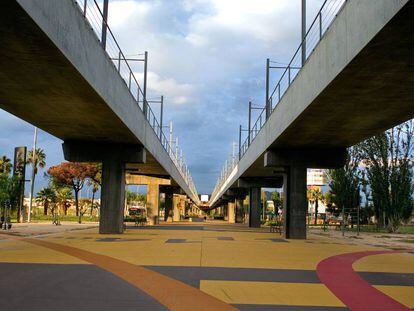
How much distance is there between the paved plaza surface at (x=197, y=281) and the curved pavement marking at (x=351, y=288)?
0.02m

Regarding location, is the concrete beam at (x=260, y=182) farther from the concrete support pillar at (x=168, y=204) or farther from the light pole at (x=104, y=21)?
the light pole at (x=104, y=21)

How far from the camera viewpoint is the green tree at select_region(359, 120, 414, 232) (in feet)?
153

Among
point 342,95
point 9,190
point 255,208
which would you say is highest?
point 342,95

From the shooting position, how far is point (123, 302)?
354 inches

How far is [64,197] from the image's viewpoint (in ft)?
303

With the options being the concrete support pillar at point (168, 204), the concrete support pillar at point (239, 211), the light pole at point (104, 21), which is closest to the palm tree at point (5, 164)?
the concrete support pillar at point (168, 204)

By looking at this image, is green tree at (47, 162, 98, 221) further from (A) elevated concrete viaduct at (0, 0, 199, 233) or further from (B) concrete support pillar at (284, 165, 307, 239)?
(B) concrete support pillar at (284, 165, 307, 239)

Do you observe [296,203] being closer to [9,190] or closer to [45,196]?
[9,190]

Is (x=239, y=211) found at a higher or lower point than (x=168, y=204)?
lower

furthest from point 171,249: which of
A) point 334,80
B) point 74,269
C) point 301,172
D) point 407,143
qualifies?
point 407,143

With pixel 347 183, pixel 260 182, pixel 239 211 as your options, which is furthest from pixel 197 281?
pixel 239 211

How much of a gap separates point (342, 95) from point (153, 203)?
44861 mm

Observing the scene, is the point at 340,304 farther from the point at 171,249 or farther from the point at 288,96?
the point at 288,96

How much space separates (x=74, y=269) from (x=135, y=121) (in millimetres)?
14796
